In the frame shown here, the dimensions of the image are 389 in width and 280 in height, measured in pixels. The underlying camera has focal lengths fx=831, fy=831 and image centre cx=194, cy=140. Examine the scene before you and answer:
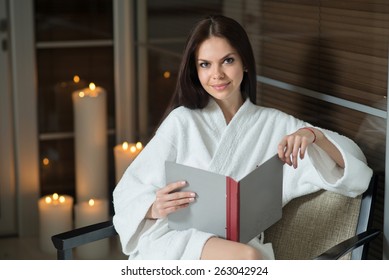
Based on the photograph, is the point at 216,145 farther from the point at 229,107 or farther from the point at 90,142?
the point at 90,142

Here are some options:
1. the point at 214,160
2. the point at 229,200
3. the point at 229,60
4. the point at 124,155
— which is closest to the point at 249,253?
the point at 229,200

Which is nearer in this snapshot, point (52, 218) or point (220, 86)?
point (220, 86)

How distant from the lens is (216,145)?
1.30 m

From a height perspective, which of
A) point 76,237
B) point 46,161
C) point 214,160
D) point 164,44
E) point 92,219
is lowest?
point 92,219

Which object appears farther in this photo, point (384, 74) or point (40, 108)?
point (40, 108)

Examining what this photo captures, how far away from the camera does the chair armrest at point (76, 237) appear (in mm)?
1247

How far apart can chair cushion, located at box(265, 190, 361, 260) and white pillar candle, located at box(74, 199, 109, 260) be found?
0.77 m

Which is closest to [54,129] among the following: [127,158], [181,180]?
[127,158]

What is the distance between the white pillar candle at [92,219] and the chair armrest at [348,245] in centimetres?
94

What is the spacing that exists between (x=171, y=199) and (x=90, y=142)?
94 cm

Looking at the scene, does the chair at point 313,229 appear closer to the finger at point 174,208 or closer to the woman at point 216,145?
the woman at point 216,145

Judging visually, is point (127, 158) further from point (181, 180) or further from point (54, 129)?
point (181, 180)

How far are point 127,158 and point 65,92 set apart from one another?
0.86 ft
